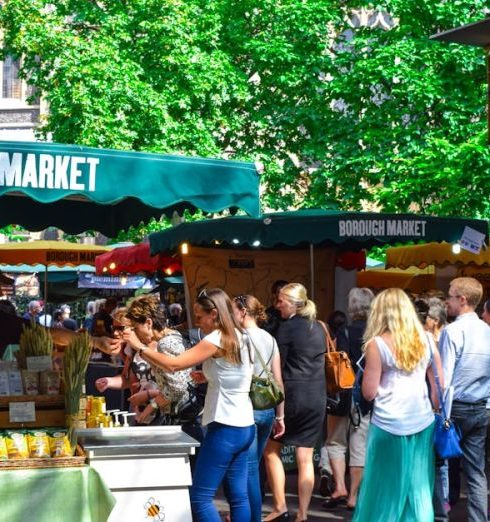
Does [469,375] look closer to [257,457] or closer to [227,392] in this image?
[257,457]

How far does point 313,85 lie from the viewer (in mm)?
31031

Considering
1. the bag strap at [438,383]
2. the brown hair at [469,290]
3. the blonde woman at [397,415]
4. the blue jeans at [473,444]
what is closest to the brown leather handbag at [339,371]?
the blue jeans at [473,444]

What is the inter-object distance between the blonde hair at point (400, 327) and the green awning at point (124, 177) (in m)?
0.99

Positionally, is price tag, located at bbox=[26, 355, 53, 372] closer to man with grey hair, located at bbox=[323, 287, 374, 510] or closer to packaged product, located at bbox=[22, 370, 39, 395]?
packaged product, located at bbox=[22, 370, 39, 395]

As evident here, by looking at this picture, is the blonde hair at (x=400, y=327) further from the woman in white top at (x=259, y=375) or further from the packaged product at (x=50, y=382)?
the packaged product at (x=50, y=382)

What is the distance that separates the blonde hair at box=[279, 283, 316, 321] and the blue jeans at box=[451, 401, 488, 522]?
1609 mm

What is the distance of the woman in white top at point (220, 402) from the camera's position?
7.97 meters

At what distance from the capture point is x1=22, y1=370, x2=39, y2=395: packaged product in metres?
7.46

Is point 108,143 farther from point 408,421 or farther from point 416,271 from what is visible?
point 408,421

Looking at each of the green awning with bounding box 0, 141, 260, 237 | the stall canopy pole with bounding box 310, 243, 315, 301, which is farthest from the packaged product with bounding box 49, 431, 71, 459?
the stall canopy pole with bounding box 310, 243, 315, 301

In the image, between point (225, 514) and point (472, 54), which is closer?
point (225, 514)

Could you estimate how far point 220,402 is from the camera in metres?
8.03

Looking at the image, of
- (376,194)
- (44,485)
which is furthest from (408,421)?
(376,194)

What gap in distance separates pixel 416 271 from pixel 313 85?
7567 millimetres
